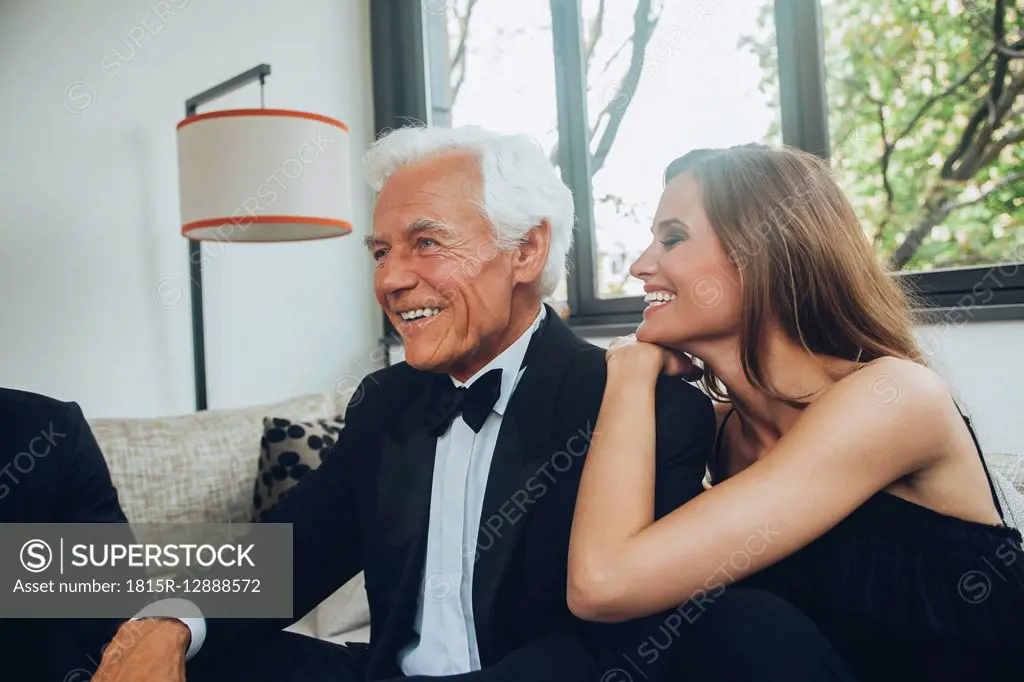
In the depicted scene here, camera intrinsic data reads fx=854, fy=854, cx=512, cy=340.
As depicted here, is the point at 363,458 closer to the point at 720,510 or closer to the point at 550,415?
the point at 550,415

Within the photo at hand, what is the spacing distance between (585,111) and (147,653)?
260 cm

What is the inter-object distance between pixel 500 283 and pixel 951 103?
1.72 m

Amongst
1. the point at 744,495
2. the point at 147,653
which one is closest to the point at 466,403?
the point at 744,495

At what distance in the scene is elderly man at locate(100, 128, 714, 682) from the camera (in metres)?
1.13

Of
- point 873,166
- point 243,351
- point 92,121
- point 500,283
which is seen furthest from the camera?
point 243,351

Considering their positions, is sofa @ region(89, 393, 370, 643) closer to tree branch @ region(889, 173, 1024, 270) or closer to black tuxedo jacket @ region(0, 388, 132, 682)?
black tuxedo jacket @ region(0, 388, 132, 682)

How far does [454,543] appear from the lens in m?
1.21

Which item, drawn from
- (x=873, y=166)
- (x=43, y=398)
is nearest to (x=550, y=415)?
(x=43, y=398)

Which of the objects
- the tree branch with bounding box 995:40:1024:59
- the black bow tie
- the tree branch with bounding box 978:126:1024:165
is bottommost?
the black bow tie

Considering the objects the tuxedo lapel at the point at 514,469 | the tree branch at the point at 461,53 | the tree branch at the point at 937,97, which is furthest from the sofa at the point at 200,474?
the tree branch at the point at 461,53

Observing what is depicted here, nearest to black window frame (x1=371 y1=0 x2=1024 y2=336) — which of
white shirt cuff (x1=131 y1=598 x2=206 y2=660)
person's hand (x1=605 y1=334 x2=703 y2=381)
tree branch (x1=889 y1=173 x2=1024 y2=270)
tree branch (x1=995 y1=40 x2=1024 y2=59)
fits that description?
tree branch (x1=889 y1=173 x2=1024 y2=270)

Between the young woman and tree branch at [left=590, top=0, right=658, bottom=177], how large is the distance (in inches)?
76.3

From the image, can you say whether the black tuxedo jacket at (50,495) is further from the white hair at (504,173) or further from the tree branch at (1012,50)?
the tree branch at (1012,50)

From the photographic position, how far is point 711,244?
1204 millimetres
